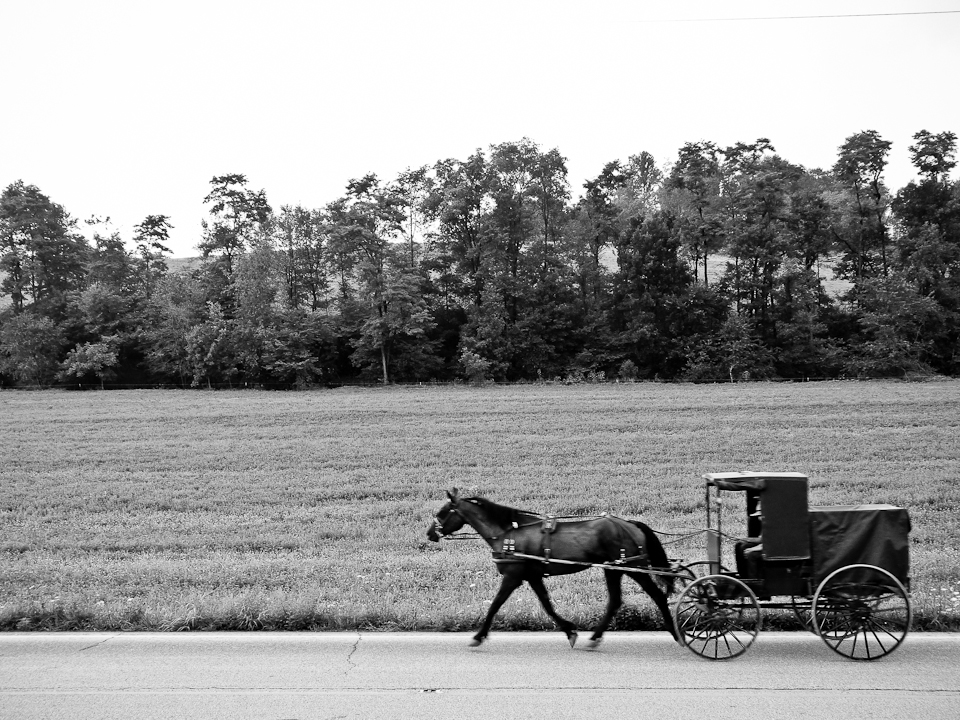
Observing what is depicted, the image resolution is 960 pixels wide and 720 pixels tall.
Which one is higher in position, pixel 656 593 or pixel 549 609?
pixel 656 593

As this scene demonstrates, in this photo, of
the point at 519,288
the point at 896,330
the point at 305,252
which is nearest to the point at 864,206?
the point at 896,330

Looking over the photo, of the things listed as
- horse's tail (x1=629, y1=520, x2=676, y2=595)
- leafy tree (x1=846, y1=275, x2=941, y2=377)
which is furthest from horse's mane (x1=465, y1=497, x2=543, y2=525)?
leafy tree (x1=846, y1=275, x2=941, y2=377)

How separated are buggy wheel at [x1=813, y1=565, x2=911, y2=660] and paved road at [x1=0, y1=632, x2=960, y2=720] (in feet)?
0.54

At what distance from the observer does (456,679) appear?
6316mm

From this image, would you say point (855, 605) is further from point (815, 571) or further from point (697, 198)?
point (697, 198)

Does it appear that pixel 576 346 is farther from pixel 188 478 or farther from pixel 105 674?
pixel 105 674

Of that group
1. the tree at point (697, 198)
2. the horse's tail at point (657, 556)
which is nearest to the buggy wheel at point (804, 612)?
the horse's tail at point (657, 556)

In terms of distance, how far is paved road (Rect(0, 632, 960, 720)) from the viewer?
570cm

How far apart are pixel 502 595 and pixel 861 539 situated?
3.28 metres

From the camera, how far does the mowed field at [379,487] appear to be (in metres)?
8.70

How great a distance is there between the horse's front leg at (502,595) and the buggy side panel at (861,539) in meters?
2.70

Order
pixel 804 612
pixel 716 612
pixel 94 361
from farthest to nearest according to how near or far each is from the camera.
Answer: pixel 94 361, pixel 804 612, pixel 716 612

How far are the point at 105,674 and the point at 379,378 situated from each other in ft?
144

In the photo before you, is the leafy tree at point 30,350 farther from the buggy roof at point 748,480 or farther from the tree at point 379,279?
the buggy roof at point 748,480
